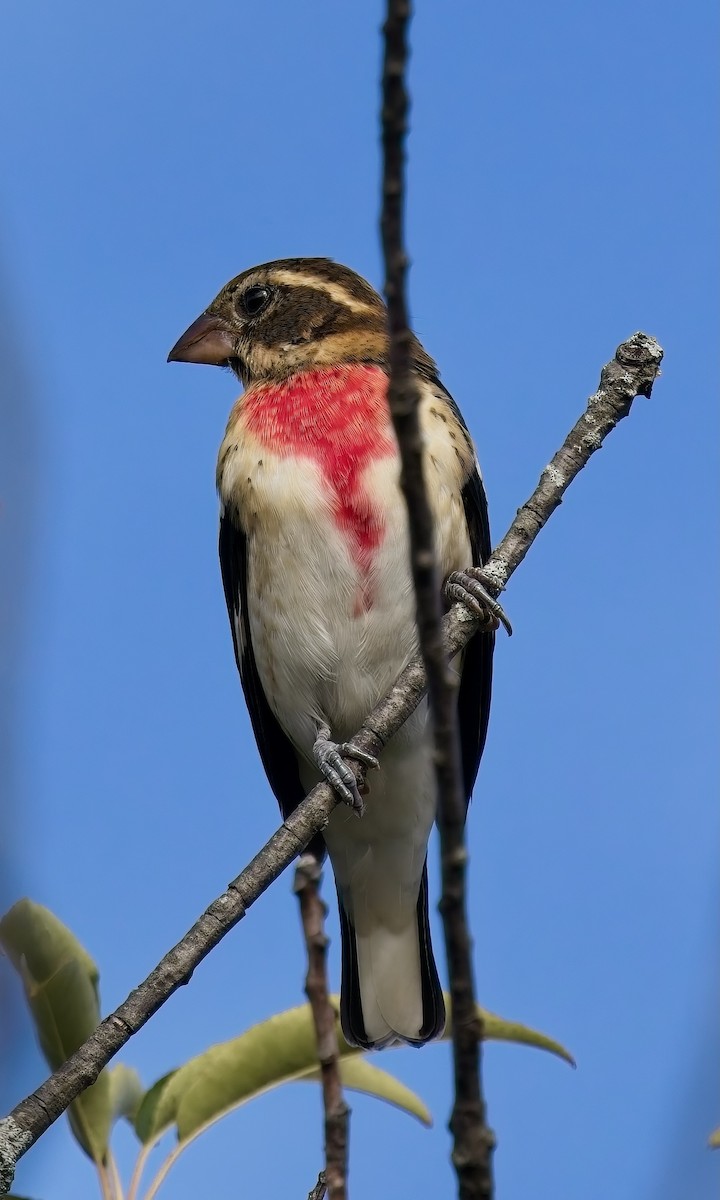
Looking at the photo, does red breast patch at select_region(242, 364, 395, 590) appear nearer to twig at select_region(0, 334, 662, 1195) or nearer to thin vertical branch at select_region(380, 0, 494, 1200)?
twig at select_region(0, 334, 662, 1195)

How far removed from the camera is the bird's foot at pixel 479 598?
4.57m

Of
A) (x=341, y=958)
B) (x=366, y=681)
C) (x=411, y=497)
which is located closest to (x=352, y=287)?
(x=366, y=681)

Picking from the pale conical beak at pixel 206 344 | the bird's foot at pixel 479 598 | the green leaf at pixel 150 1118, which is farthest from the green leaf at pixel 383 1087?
the pale conical beak at pixel 206 344

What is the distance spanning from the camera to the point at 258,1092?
419 centimetres

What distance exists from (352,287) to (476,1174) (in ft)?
16.7

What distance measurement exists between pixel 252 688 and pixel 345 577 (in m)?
0.95

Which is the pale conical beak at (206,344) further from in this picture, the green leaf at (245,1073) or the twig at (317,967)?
the twig at (317,967)

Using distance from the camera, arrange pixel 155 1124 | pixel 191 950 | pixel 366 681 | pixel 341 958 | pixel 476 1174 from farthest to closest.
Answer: pixel 341 958 < pixel 366 681 < pixel 155 1124 < pixel 191 950 < pixel 476 1174

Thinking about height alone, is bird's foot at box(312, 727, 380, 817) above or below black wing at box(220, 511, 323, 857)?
below

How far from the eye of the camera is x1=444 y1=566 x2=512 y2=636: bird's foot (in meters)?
4.57

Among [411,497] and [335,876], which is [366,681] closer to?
[335,876]

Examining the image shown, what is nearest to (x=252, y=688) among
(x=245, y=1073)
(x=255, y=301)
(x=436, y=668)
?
(x=255, y=301)

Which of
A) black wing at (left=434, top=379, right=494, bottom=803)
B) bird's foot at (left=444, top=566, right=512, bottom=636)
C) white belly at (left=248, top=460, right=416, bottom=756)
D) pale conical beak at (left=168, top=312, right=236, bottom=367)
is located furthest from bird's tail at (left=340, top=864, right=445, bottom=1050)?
pale conical beak at (left=168, top=312, right=236, bottom=367)

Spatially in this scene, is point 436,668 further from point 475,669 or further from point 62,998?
point 475,669
